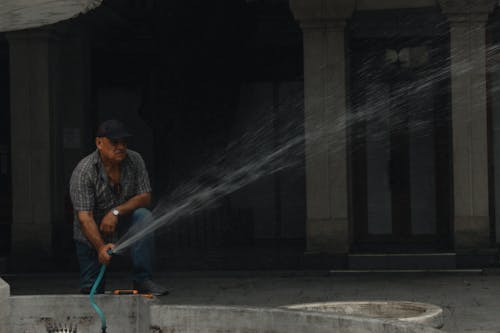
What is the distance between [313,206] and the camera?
1570 cm

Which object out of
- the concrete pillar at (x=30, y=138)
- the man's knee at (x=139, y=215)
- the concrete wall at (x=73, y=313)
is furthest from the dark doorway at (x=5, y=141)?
the concrete wall at (x=73, y=313)

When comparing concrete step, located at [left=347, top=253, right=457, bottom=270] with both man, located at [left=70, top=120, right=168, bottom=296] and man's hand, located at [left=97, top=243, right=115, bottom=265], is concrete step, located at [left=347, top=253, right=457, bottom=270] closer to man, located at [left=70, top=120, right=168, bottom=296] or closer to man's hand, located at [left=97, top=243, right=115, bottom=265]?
man, located at [left=70, top=120, right=168, bottom=296]

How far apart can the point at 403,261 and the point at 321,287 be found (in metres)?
2.25

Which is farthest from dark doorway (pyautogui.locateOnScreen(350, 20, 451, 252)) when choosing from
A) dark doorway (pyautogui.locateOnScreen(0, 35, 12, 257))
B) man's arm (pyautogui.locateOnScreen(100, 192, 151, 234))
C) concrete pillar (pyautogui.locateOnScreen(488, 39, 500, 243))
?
man's arm (pyautogui.locateOnScreen(100, 192, 151, 234))

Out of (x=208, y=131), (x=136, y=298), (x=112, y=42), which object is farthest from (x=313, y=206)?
(x=136, y=298)

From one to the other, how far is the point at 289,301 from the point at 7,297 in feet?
19.7

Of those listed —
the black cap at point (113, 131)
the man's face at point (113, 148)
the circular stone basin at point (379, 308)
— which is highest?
the black cap at point (113, 131)

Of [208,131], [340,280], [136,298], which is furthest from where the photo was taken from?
[208,131]

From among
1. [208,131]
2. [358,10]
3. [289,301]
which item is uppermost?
[358,10]

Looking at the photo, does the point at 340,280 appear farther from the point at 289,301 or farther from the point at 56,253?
the point at 56,253

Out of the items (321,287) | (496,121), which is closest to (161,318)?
(321,287)

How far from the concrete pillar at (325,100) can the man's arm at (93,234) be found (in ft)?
27.0

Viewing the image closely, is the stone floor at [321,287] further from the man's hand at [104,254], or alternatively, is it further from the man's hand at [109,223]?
the man's hand at [104,254]

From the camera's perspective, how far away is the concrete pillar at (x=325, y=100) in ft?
51.1
